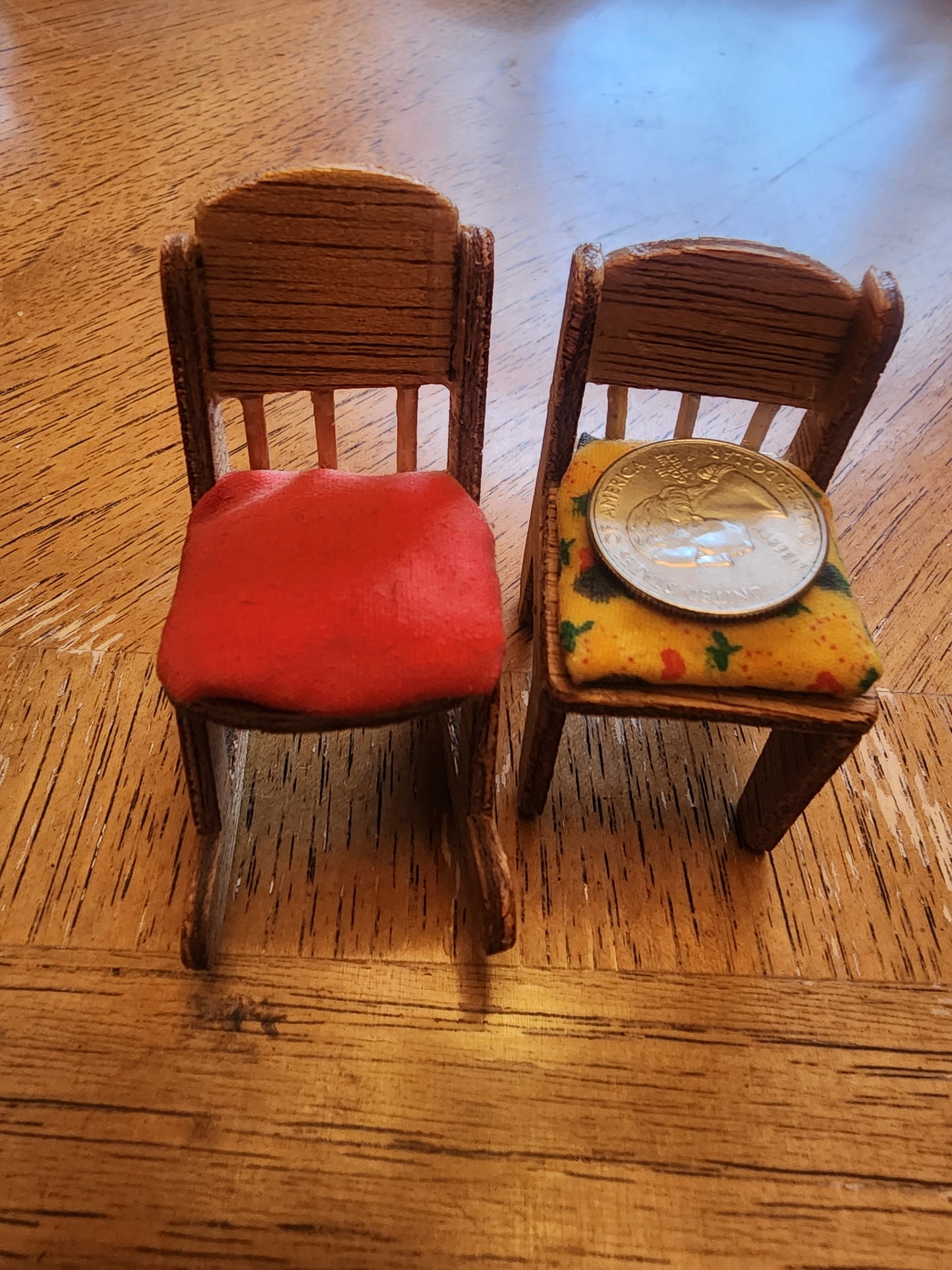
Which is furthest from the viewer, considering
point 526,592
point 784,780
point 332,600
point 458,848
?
point 526,592

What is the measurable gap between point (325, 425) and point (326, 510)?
0.65ft

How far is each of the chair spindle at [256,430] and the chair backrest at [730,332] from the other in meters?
0.38

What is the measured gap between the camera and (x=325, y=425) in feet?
3.91

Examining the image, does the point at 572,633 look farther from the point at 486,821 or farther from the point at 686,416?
the point at 686,416

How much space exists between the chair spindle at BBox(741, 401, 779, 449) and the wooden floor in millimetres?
443

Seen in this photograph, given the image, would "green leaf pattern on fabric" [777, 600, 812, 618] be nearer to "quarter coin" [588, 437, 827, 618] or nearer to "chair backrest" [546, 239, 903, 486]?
"quarter coin" [588, 437, 827, 618]

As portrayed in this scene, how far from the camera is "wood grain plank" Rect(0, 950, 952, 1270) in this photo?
3.18 feet

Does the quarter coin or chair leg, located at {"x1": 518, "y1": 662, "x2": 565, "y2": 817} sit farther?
chair leg, located at {"x1": 518, "y1": 662, "x2": 565, "y2": 817}

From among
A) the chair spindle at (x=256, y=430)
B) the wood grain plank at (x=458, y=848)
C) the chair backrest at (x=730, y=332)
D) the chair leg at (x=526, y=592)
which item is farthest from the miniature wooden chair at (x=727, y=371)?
the chair spindle at (x=256, y=430)

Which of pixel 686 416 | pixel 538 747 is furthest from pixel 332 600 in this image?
pixel 686 416

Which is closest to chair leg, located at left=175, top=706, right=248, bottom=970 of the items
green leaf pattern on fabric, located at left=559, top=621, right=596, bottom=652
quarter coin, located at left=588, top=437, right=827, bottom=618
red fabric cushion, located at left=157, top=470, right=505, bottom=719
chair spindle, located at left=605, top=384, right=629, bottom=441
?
red fabric cushion, located at left=157, top=470, right=505, bottom=719

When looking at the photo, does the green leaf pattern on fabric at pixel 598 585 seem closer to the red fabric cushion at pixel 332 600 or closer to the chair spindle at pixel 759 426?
the red fabric cushion at pixel 332 600

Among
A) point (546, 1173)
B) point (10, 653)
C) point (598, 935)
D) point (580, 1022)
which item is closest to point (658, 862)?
point (598, 935)

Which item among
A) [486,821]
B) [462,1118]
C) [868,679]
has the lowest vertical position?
[462,1118]
